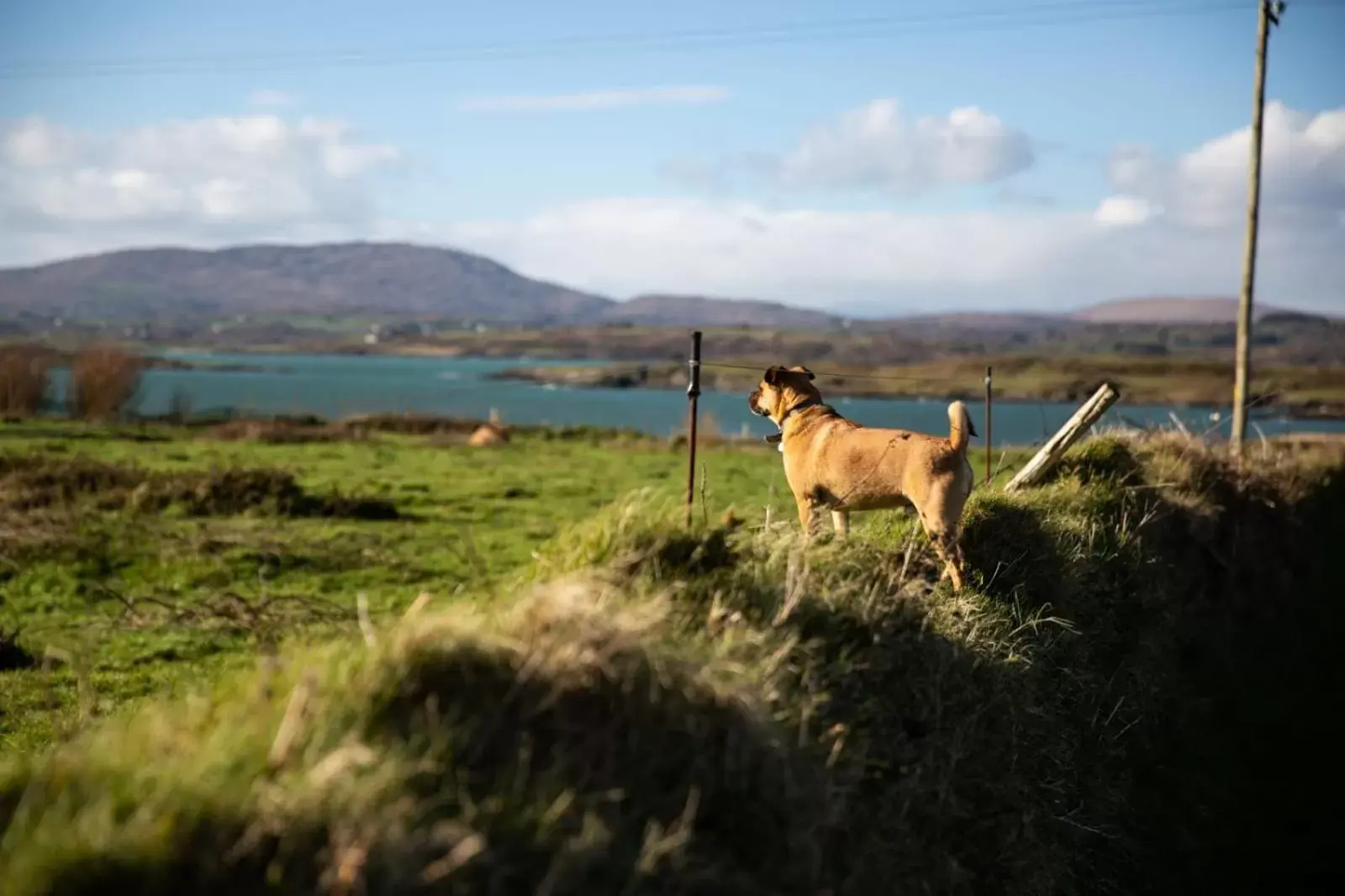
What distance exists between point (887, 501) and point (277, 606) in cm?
876

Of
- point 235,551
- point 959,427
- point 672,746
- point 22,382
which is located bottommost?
point 235,551

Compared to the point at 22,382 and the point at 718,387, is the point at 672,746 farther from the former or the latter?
the point at 718,387

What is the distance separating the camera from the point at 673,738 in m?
4.39

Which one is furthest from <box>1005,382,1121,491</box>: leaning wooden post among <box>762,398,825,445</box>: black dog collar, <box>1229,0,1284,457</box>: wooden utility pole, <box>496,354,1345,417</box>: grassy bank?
<box>496,354,1345,417</box>: grassy bank

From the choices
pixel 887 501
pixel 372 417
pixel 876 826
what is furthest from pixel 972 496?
pixel 372 417

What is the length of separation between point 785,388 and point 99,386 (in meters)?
41.7

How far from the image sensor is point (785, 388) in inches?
360

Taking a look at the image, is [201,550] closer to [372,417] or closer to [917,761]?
[917,761]

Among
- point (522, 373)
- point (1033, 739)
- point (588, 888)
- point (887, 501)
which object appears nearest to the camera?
point (588, 888)

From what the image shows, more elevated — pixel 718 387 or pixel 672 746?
pixel 672 746

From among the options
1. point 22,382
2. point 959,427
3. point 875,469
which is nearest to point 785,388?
point 875,469

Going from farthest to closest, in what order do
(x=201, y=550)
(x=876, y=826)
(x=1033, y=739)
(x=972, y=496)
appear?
(x=201, y=550)
(x=972, y=496)
(x=1033, y=739)
(x=876, y=826)

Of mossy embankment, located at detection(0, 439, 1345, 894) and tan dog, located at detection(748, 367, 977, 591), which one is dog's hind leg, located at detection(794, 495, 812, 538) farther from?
mossy embankment, located at detection(0, 439, 1345, 894)

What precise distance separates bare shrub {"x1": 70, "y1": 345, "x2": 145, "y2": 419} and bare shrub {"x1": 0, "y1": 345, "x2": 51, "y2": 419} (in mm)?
1002
